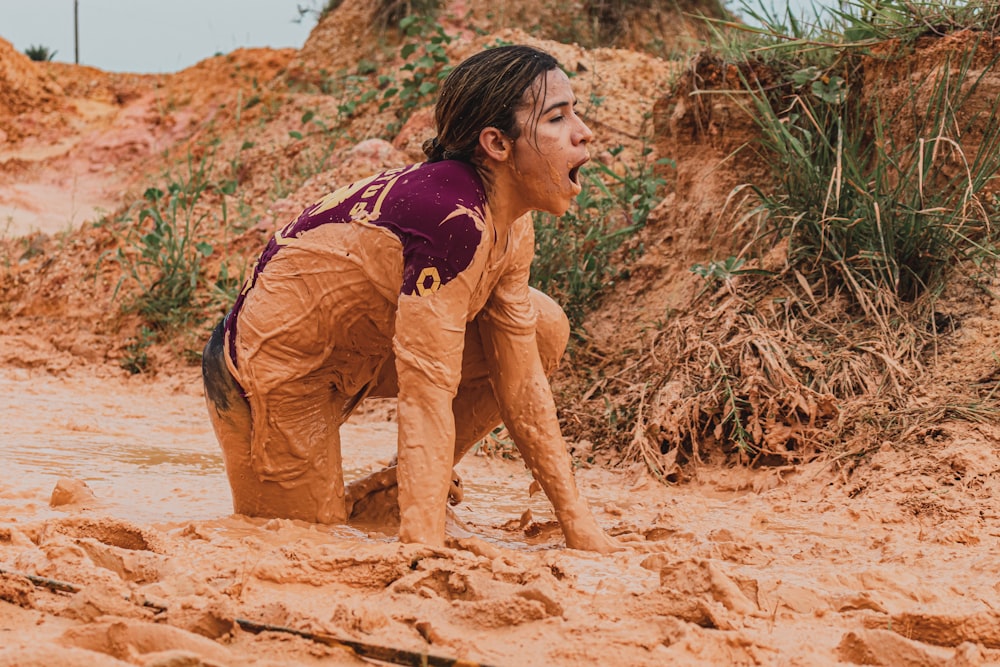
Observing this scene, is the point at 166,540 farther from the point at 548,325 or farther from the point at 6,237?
the point at 6,237

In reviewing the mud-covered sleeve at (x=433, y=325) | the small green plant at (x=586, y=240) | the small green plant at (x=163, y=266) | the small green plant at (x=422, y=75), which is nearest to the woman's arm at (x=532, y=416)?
the mud-covered sleeve at (x=433, y=325)

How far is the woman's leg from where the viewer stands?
2959 millimetres

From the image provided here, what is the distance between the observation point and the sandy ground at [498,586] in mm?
1949

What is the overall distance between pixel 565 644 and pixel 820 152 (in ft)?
11.6

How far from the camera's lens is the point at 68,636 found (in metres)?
1.86

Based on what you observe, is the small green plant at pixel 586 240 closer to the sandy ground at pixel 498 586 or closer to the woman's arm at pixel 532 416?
the sandy ground at pixel 498 586

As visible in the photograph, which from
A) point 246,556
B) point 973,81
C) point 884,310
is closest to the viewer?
point 246,556

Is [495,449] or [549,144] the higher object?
[549,144]

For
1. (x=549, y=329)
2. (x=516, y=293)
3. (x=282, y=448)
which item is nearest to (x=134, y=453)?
(x=282, y=448)

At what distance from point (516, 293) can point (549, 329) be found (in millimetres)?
277

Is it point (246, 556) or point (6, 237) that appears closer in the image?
point (246, 556)

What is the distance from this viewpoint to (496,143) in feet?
8.88

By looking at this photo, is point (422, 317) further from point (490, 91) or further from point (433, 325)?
point (490, 91)

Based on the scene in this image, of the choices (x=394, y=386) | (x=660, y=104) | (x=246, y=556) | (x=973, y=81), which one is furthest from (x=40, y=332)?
(x=973, y=81)
